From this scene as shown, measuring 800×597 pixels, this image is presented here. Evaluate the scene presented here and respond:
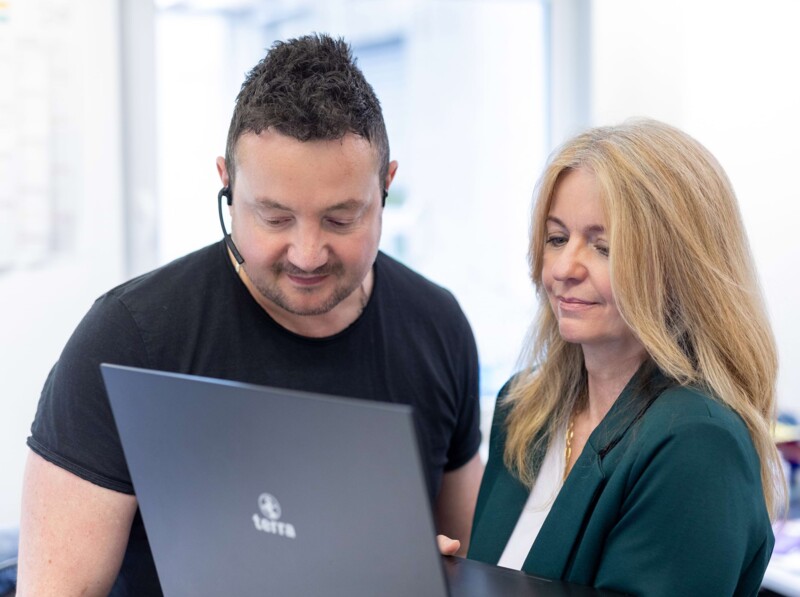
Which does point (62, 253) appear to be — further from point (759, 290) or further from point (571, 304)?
point (759, 290)

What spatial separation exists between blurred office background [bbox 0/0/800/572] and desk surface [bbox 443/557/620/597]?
105 centimetres

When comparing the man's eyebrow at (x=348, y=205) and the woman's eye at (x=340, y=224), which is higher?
the man's eyebrow at (x=348, y=205)

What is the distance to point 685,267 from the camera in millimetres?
1184

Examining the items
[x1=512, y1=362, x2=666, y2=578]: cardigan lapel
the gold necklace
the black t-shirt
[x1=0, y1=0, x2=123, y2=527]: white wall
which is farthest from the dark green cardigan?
[x1=0, y1=0, x2=123, y2=527]: white wall

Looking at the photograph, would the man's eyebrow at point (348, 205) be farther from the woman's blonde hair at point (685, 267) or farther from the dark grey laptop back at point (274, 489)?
the dark grey laptop back at point (274, 489)

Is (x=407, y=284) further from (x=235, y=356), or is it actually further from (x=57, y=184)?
(x=57, y=184)

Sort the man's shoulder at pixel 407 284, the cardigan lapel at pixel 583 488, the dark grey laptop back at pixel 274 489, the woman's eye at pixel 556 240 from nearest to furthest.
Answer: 1. the dark grey laptop back at pixel 274 489
2. the cardigan lapel at pixel 583 488
3. the woman's eye at pixel 556 240
4. the man's shoulder at pixel 407 284

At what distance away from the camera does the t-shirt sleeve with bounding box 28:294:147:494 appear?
1.21 meters

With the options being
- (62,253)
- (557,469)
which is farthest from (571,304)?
(62,253)

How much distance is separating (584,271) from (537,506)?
13.8 inches

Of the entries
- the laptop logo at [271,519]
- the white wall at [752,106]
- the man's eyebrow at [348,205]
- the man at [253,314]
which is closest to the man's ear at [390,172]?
the man at [253,314]

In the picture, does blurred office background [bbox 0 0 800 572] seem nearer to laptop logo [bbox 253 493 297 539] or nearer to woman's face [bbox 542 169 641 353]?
woman's face [bbox 542 169 641 353]

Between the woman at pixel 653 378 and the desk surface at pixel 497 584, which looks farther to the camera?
the woman at pixel 653 378

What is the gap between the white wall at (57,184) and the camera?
2180 millimetres
